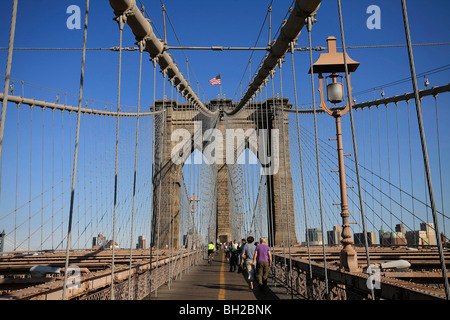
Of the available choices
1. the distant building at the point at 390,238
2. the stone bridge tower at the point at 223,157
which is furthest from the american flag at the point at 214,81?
the distant building at the point at 390,238

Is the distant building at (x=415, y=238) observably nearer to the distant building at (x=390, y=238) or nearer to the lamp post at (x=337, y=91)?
the distant building at (x=390, y=238)

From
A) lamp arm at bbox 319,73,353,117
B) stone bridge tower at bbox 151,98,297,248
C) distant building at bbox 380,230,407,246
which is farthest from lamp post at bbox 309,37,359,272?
stone bridge tower at bbox 151,98,297,248

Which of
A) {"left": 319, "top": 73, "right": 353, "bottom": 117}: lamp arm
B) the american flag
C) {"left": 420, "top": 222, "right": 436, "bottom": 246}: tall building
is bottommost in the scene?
{"left": 420, "top": 222, "right": 436, "bottom": 246}: tall building

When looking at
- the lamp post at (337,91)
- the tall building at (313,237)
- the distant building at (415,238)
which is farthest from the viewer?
the tall building at (313,237)

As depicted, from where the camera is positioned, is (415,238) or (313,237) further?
(313,237)

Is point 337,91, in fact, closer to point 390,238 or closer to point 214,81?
point 214,81

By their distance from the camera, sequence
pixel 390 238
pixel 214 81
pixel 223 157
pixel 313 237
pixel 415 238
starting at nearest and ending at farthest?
pixel 415 238, pixel 214 81, pixel 390 238, pixel 223 157, pixel 313 237

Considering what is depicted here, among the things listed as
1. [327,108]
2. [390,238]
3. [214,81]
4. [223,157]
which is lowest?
[390,238]

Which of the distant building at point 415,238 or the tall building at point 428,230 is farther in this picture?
the distant building at point 415,238

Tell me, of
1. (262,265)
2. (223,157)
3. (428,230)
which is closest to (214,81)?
(223,157)

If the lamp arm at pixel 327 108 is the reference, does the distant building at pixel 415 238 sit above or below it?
below

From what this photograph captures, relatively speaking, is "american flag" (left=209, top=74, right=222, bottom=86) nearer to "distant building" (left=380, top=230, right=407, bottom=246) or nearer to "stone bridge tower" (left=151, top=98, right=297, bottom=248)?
"stone bridge tower" (left=151, top=98, right=297, bottom=248)
